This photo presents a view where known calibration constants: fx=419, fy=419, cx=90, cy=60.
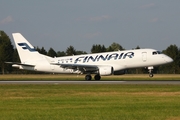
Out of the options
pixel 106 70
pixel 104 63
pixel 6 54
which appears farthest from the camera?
pixel 6 54

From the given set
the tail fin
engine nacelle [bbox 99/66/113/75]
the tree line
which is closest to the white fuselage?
engine nacelle [bbox 99/66/113/75]

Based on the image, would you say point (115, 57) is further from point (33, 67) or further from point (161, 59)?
point (33, 67)

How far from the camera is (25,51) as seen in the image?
59844 mm

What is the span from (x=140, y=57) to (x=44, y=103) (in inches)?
1230

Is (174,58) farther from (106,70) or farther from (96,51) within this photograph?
(106,70)

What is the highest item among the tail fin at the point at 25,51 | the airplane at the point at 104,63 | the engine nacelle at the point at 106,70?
the tail fin at the point at 25,51

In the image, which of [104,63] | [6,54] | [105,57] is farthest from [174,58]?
[104,63]

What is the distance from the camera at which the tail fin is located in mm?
59594

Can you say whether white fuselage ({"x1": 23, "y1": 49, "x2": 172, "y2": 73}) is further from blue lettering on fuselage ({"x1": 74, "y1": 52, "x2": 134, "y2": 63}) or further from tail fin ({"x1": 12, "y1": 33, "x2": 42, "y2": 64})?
tail fin ({"x1": 12, "y1": 33, "x2": 42, "y2": 64})

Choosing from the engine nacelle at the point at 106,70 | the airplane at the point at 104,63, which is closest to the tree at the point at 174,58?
the airplane at the point at 104,63

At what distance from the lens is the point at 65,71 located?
57.1 m

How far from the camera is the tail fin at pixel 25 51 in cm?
5959

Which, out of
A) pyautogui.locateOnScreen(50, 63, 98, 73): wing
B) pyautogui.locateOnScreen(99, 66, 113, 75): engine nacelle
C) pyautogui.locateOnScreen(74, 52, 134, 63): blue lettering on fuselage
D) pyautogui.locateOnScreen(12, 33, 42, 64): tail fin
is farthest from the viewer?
pyautogui.locateOnScreen(12, 33, 42, 64): tail fin

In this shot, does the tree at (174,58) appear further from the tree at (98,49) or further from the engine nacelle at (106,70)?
the engine nacelle at (106,70)
